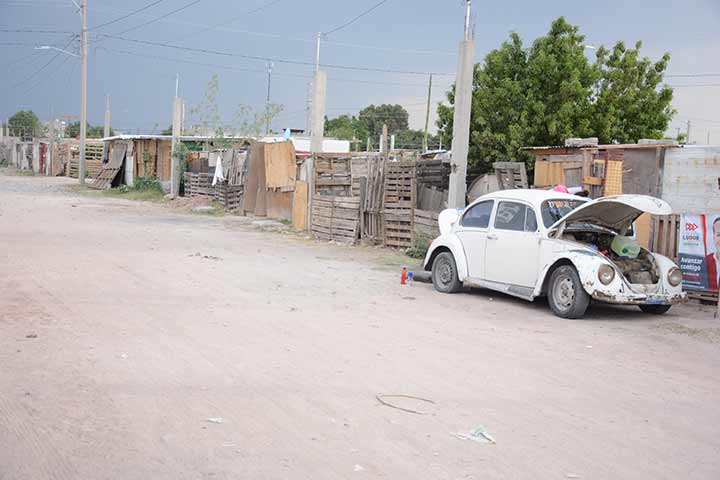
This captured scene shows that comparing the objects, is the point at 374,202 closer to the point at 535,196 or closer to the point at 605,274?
the point at 535,196

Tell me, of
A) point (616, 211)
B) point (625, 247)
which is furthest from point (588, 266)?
point (616, 211)

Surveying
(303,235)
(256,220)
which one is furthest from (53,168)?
(303,235)

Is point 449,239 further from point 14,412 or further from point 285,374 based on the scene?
point 14,412

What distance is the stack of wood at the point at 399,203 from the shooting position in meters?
19.3

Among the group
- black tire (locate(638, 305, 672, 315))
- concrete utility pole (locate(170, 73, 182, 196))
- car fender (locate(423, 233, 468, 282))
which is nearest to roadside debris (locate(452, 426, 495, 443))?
black tire (locate(638, 305, 672, 315))

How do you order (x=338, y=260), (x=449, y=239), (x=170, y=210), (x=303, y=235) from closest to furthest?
(x=449, y=239) → (x=338, y=260) → (x=303, y=235) → (x=170, y=210)

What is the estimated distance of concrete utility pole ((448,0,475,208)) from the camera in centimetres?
1723

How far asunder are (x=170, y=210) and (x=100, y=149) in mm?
29051

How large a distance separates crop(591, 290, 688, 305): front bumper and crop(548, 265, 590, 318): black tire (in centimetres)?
21

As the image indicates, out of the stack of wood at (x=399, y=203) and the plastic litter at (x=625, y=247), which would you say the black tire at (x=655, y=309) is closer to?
the plastic litter at (x=625, y=247)

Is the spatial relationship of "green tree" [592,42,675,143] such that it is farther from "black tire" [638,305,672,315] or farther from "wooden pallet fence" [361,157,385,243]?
"black tire" [638,305,672,315]

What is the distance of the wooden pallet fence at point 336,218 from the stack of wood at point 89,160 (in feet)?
115

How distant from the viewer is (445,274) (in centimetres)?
1284

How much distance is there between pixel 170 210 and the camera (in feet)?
102
